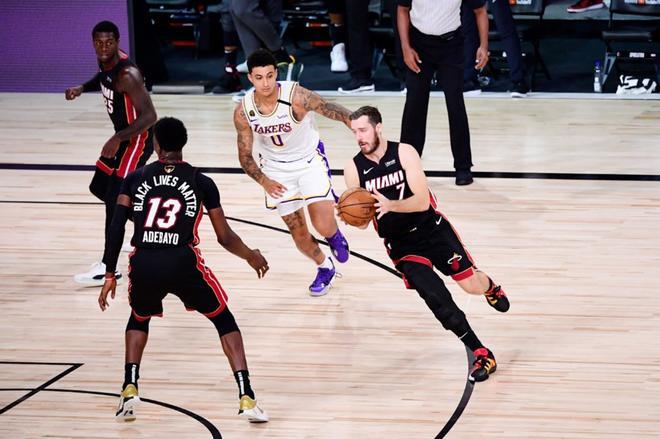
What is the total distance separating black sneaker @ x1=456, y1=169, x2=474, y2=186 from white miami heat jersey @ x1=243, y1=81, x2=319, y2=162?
2.76 meters

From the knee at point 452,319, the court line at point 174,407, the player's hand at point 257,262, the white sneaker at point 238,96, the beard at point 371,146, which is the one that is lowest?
the white sneaker at point 238,96

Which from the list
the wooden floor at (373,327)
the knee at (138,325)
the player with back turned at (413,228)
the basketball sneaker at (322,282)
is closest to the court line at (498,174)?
the wooden floor at (373,327)

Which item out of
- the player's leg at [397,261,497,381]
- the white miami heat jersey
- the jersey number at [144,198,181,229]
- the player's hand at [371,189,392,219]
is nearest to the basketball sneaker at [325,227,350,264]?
the white miami heat jersey

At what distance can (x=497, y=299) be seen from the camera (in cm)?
657

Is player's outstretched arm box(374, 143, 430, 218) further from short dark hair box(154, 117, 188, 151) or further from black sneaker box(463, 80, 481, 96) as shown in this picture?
black sneaker box(463, 80, 481, 96)

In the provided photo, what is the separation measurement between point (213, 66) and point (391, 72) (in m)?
2.56

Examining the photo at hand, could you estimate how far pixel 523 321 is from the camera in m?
6.95

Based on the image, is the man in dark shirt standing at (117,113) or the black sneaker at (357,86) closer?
the man in dark shirt standing at (117,113)

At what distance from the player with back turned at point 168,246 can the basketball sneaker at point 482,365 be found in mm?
1229

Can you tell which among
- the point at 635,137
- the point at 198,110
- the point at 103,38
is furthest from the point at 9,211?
the point at 635,137

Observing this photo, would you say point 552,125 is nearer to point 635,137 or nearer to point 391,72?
point 635,137

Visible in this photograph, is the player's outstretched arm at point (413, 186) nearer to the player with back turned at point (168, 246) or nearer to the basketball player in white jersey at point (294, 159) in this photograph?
the basketball player in white jersey at point (294, 159)

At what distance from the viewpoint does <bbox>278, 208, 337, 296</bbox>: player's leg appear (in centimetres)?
738

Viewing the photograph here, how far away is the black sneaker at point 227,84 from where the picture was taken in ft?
46.4
